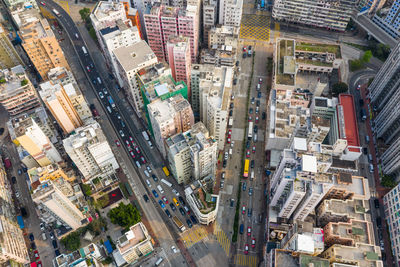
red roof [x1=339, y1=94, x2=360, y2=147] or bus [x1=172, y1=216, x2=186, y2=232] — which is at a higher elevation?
red roof [x1=339, y1=94, x2=360, y2=147]

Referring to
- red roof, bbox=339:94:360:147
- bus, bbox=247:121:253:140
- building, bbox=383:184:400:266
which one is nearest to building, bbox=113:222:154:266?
bus, bbox=247:121:253:140

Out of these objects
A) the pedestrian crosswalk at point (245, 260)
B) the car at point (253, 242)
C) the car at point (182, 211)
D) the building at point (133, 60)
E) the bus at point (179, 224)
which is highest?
the building at point (133, 60)

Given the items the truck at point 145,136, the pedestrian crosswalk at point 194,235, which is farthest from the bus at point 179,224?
the truck at point 145,136

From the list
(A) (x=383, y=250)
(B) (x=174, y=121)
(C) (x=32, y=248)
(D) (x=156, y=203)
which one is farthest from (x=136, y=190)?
(A) (x=383, y=250)

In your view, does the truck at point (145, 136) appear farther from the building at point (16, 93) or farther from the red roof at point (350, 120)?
the red roof at point (350, 120)

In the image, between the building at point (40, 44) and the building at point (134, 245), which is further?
the building at point (40, 44)

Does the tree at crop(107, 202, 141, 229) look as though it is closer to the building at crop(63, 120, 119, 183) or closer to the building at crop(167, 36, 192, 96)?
the building at crop(63, 120, 119, 183)
